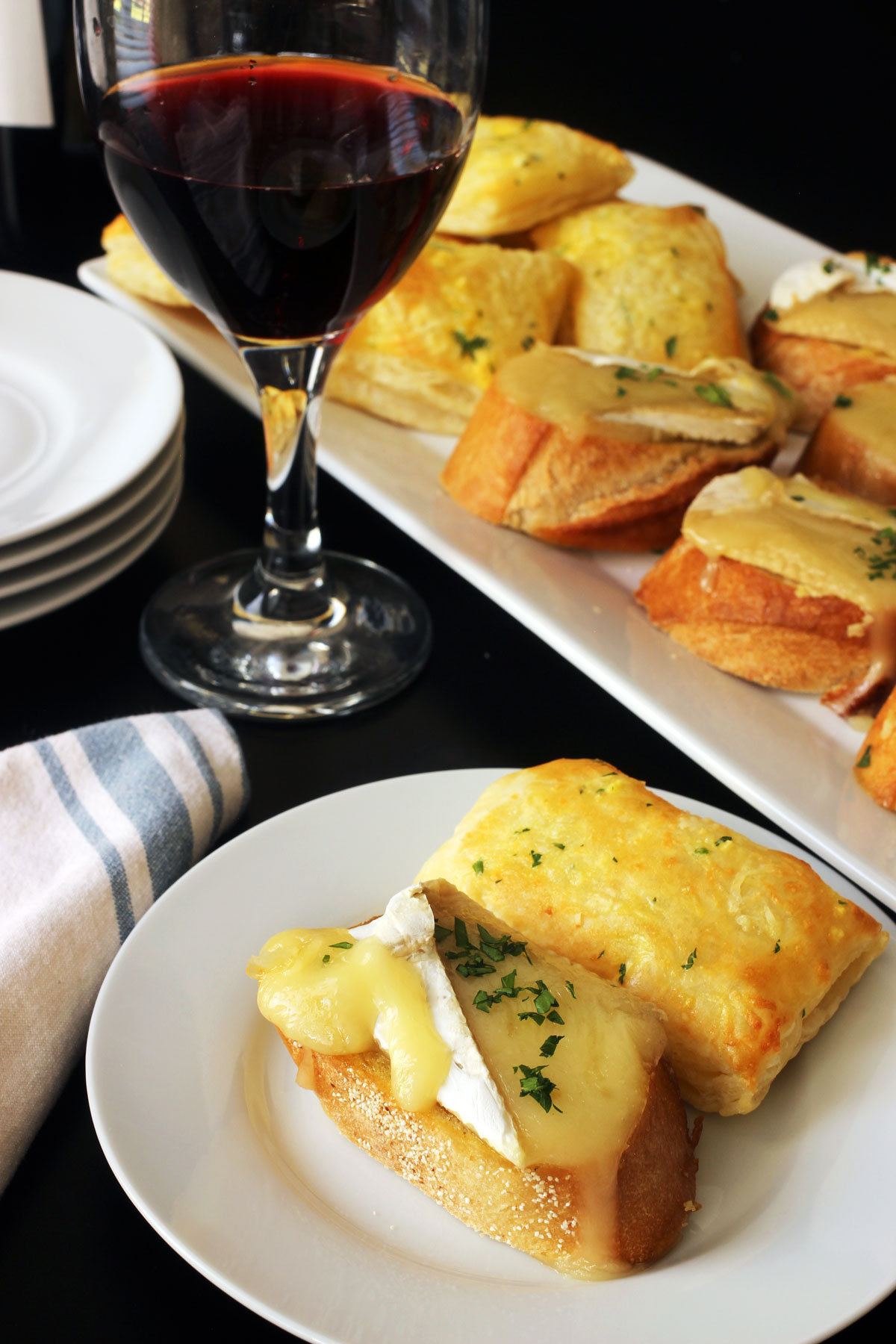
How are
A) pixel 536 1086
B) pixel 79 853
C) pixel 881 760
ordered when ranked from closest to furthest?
pixel 536 1086
pixel 79 853
pixel 881 760

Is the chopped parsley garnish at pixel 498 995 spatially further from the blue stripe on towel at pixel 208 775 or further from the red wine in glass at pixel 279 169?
the red wine in glass at pixel 279 169

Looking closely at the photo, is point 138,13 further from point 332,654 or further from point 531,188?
point 531,188

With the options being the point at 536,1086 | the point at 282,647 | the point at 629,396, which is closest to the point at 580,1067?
the point at 536,1086

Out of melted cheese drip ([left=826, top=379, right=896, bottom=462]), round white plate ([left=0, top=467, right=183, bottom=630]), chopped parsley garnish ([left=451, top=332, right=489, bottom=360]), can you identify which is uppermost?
chopped parsley garnish ([left=451, top=332, right=489, bottom=360])

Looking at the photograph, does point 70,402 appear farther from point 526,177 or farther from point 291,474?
point 526,177

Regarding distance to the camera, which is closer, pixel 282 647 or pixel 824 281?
pixel 282 647

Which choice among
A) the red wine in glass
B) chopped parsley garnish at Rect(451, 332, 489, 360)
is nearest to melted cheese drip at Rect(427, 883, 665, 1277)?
the red wine in glass

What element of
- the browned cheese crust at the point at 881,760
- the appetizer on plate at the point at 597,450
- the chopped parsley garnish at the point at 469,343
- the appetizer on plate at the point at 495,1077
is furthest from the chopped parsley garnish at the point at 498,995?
the chopped parsley garnish at the point at 469,343

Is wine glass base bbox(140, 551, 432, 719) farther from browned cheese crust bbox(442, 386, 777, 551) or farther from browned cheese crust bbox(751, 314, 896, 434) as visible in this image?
browned cheese crust bbox(751, 314, 896, 434)
